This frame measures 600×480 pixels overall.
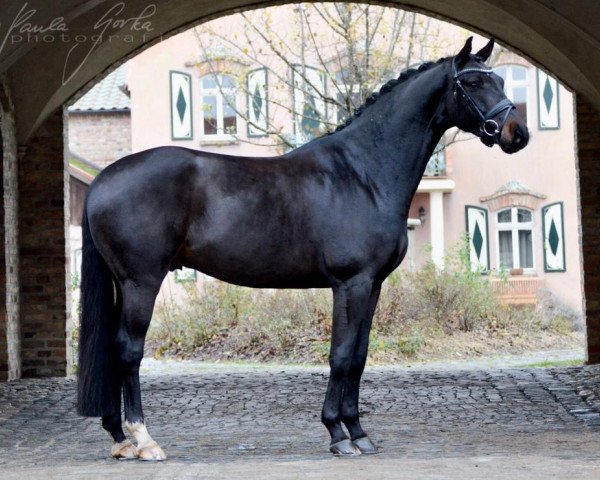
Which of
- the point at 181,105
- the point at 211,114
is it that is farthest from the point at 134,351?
the point at 181,105

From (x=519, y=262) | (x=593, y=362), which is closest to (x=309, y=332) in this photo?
(x=593, y=362)

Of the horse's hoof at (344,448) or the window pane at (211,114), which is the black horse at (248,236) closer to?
the horse's hoof at (344,448)

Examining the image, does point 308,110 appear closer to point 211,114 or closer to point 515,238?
point 211,114

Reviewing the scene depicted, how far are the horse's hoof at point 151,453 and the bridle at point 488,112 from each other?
8.22 ft

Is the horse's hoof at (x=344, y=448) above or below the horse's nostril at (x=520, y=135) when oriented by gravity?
below

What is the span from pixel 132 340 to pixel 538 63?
25.9 feet

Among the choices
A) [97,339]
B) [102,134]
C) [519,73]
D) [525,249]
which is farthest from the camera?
[102,134]

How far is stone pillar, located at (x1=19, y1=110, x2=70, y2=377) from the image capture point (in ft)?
42.2

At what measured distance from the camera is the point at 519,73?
27.8m

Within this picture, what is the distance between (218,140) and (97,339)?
21.1 m

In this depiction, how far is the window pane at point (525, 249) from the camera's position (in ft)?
91.8

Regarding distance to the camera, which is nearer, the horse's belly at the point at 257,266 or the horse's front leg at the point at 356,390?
the horse's belly at the point at 257,266

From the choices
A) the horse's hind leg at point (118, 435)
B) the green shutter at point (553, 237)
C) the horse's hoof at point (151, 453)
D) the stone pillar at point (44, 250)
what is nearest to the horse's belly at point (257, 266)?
the horse's hind leg at point (118, 435)

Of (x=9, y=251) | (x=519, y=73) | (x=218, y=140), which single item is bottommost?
(x=9, y=251)
